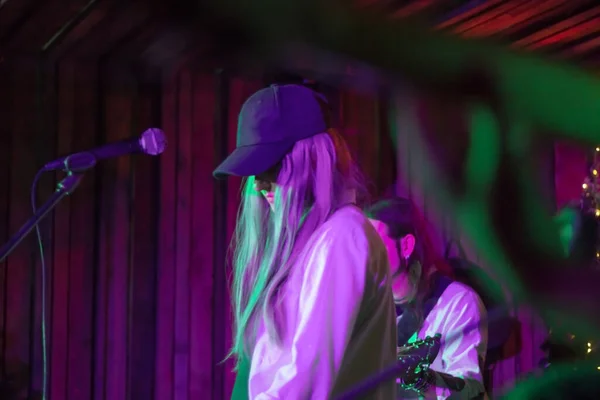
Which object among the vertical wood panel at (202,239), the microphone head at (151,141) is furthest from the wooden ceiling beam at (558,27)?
the microphone head at (151,141)

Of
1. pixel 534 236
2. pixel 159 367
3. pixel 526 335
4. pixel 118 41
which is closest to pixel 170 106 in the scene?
pixel 118 41

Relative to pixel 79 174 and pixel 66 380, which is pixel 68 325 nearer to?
pixel 66 380

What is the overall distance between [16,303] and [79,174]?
122 cm

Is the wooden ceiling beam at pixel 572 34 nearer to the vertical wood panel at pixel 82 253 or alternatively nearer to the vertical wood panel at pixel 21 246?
the vertical wood panel at pixel 82 253

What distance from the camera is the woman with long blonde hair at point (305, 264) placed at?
1.10 m

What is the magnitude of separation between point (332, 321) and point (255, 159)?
321 millimetres

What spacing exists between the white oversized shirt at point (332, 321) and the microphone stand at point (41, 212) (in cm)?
101

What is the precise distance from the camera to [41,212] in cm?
196

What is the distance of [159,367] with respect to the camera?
10.8ft

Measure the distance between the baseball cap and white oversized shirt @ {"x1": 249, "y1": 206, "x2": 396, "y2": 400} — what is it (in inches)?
6.3

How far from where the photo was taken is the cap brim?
1.22 meters

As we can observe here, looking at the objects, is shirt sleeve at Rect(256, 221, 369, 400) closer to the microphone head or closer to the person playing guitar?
the microphone head

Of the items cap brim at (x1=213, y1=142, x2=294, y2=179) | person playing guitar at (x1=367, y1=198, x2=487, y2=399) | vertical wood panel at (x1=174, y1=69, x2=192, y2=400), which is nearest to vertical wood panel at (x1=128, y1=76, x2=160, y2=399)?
vertical wood panel at (x1=174, y1=69, x2=192, y2=400)

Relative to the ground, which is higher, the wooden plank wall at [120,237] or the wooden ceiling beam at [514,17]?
the wooden ceiling beam at [514,17]
